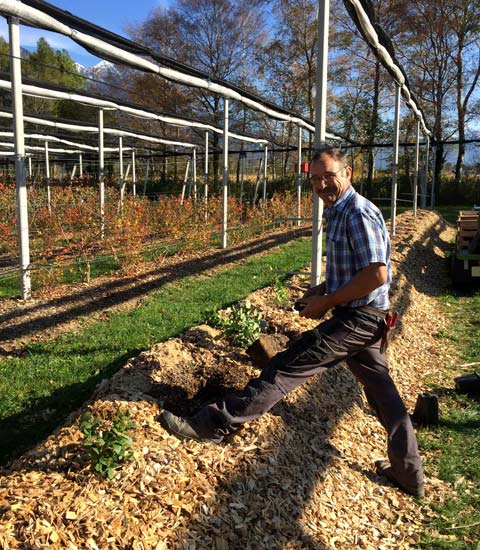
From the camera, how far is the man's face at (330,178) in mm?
2941

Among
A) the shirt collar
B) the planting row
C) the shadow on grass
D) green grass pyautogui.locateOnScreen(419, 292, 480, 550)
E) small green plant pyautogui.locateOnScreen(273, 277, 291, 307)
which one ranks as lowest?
green grass pyautogui.locateOnScreen(419, 292, 480, 550)

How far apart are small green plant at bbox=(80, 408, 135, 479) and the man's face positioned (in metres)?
1.58

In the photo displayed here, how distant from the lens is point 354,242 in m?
2.80

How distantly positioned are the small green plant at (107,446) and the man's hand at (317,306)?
3.53 ft

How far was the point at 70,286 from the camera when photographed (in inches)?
298

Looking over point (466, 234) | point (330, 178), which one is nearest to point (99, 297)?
point (330, 178)

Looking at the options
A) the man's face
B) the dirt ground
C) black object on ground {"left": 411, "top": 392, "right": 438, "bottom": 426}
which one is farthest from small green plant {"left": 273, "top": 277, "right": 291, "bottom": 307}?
the man's face

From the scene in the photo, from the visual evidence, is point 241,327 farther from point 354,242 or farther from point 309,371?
point 354,242

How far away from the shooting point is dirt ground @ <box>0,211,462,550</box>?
2318mm

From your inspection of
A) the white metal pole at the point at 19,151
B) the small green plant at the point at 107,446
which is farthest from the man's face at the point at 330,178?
the white metal pole at the point at 19,151

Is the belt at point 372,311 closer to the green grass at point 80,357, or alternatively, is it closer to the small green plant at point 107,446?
the small green plant at point 107,446

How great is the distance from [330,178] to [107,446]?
1.76 meters

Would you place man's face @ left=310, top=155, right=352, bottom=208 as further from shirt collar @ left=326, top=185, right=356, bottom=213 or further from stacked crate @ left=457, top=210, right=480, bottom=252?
stacked crate @ left=457, top=210, right=480, bottom=252

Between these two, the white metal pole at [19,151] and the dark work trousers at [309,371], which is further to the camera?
the white metal pole at [19,151]
